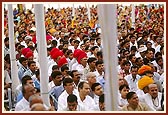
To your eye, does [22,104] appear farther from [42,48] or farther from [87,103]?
[87,103]

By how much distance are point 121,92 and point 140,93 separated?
1.03ft

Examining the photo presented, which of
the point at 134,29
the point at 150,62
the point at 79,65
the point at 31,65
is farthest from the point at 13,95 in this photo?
the point at 134,29

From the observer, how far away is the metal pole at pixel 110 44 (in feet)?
10.0

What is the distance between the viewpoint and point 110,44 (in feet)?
10.1

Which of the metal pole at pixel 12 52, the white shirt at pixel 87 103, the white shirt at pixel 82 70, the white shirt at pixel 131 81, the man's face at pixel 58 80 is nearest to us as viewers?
the white shirt at pixel 87 103

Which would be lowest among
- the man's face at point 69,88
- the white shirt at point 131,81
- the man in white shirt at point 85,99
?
the man in white shirt at point 85,99

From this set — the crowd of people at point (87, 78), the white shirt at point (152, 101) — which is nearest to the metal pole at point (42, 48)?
the crowd of people at point (87, 78)

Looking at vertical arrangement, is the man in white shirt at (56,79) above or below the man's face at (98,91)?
above

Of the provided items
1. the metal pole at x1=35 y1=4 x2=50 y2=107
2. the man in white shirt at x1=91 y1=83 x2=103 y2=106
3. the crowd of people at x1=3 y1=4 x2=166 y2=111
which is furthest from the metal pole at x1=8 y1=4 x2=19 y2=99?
the man in white shirt at x1=91 y1=83 x2=103 y2=106

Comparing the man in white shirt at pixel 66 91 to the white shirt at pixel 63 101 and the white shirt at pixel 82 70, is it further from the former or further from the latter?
the white shirt at pixel 82 70

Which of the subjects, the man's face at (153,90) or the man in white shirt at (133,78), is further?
the man in white shirt at (133,78)

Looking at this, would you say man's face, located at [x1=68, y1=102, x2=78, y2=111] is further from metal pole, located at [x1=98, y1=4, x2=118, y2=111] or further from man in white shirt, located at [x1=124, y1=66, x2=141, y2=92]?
man in white shirt, located at [x1=124, y1=66, x2=141, y2=92]

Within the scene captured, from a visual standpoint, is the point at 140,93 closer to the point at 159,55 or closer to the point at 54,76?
the point at 54,76

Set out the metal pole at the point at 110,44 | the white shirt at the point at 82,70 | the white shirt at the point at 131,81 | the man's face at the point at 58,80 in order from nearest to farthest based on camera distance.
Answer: the metal pole at the point at 110,44 → the man's face at the point at 58,80 → the white shirt at the point at 131,81 → the white shirt at the point at 82,70
